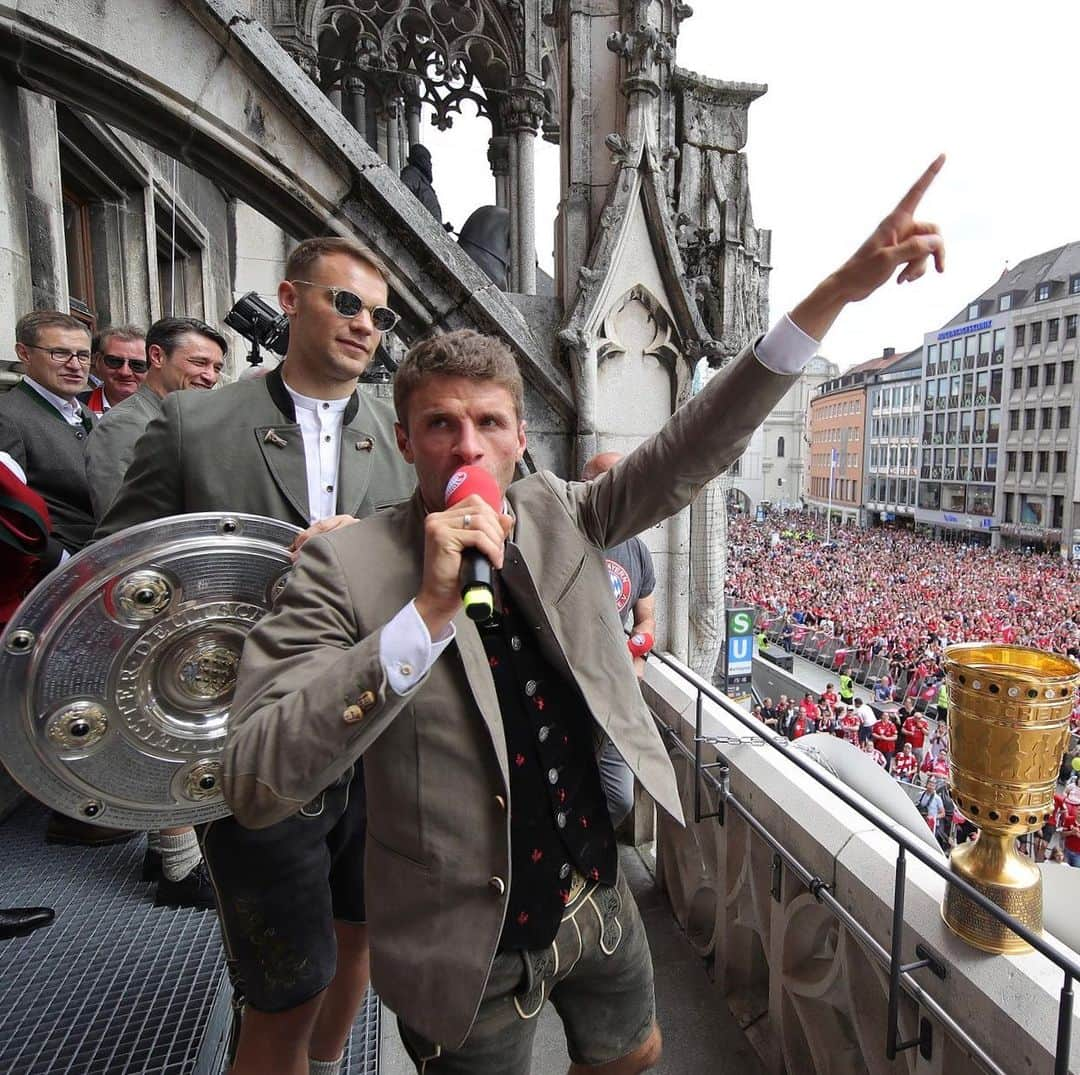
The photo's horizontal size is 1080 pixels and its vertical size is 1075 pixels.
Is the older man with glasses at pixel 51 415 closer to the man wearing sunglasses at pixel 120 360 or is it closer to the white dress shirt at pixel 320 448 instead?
the man wearing sunglasses at pixel 120 360

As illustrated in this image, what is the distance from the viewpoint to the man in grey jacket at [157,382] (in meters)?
2.48

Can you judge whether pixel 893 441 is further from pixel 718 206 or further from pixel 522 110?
pixel 718 206

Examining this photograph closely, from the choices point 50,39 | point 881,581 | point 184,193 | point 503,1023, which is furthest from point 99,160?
→ point 881,581

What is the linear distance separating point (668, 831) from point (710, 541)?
181cm

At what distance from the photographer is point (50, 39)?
2.72m

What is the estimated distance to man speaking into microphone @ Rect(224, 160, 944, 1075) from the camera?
1087 mm

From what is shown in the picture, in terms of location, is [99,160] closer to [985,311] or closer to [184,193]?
[184,193]

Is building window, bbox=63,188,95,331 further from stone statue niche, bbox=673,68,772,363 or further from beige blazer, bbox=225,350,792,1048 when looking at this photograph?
beige blazer, bbox=225,350,792,1048

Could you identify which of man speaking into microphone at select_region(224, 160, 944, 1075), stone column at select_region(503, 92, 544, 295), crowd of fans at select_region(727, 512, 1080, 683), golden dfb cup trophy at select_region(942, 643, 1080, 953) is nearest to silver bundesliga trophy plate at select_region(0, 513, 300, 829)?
man speaking into microphone at select_region(224, 160, 944, 1075)

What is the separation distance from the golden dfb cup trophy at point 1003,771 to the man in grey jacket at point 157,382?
2658 millimetres

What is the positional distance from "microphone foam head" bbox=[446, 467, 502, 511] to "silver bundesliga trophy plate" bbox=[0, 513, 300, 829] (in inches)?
26.7

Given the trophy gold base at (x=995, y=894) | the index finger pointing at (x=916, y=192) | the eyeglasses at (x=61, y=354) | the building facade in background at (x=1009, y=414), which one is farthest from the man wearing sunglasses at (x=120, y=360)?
the building facade in background at (x=1009, y=414)

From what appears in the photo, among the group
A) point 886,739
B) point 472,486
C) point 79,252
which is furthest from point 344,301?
point 886,739

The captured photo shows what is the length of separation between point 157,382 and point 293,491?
1423 millimetres
